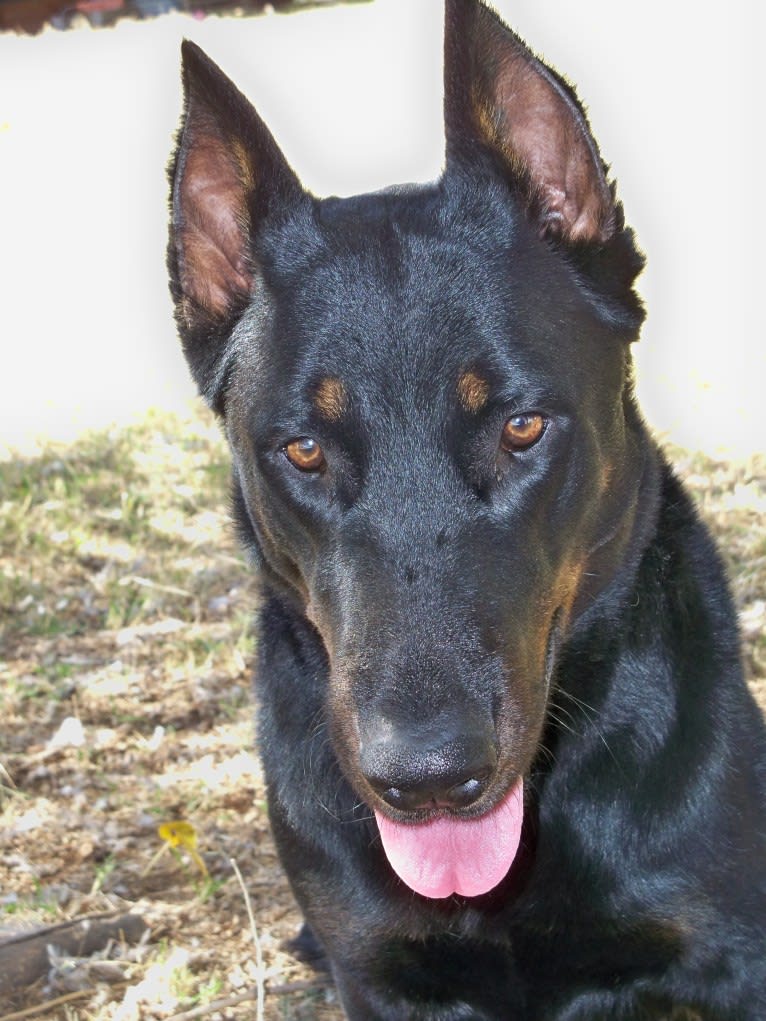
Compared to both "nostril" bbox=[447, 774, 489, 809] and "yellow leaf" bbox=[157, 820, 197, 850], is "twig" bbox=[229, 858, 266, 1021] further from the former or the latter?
"nostril" bbox=[447, 774, 489, 809]

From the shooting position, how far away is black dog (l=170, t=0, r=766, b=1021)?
269 centimetres

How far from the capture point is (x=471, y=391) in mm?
2693

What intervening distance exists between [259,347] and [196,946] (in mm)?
1819

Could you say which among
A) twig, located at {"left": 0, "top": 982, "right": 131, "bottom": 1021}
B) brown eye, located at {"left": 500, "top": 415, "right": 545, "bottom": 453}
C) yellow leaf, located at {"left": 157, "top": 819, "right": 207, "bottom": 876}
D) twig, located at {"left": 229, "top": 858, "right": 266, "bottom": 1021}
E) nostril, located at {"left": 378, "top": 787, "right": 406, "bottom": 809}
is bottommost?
twig, located at {"left": 0, "top": 982, "right": 131, "bottom": 1021}

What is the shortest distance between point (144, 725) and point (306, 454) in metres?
2.47

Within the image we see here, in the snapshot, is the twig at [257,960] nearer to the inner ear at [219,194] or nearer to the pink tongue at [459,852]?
the pink tongue at [459,852]

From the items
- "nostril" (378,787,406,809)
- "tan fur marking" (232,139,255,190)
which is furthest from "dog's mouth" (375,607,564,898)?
"tan fur marking" (232,139,255,190)

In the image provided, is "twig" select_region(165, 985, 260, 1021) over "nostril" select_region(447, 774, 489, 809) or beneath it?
beneath

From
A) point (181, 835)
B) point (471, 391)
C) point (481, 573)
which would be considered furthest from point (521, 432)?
point (181, 835)

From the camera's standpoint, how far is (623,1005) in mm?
3146

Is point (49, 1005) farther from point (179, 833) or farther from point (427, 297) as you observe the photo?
point (427, 297)

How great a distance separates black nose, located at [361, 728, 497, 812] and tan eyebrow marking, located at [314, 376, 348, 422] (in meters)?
0.68

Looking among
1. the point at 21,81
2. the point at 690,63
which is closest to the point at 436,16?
the point at 21,81

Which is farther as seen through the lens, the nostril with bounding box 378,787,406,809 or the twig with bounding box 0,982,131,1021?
the twig with bounding box 0,982,131,1021
